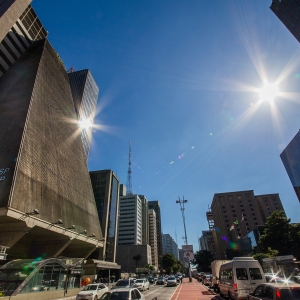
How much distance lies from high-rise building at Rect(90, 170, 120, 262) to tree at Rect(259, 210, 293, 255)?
5546cm

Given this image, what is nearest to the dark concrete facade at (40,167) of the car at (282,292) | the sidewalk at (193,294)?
the sidewalk at (193,294)

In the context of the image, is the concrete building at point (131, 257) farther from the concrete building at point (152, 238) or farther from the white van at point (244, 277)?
the white van at point (244, 277)

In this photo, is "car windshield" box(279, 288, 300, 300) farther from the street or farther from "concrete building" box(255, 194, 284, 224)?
"concrete building" box(255, 194, 284, 224)

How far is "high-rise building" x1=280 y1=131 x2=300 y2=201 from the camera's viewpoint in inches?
2712

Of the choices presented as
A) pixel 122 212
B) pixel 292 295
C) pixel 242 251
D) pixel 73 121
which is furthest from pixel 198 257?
pixel 292 295

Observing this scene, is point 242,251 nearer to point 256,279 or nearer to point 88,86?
point 256,279

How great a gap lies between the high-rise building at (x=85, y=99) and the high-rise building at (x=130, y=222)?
71128mm

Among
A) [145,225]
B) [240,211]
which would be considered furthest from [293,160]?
[145,225]

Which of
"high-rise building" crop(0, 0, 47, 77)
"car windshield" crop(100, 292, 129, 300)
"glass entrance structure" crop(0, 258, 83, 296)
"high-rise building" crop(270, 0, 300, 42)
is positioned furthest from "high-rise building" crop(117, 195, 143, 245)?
"car windshield" crop(100, 292, 129, 300)

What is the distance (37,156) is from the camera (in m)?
27.6

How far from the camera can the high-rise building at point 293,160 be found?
6888cm

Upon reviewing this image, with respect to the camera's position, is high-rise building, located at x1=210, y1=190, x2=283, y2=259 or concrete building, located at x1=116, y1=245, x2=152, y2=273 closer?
concrete building, located at x1=116, y1=245, x2=152, y2=273

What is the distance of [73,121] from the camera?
47.4 meters

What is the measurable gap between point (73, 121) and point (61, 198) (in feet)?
73.6
